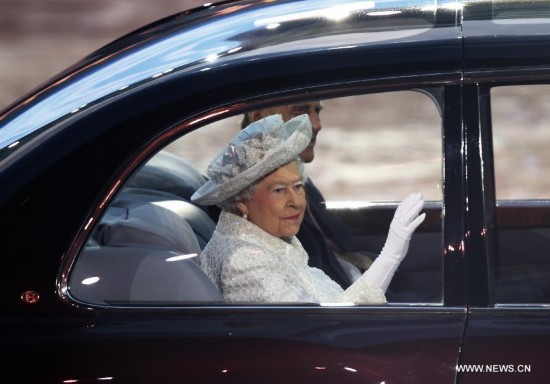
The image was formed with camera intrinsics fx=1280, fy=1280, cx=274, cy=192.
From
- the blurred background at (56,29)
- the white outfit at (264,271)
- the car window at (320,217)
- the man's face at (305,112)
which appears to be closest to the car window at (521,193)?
the car window at (320,217)

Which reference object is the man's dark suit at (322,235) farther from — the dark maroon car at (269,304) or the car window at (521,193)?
the car window at (521,193)

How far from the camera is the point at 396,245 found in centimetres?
273

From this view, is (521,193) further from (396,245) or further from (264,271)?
(264,271)

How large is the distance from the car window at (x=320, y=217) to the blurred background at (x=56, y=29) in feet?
21.1

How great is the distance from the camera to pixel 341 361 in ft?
7.95

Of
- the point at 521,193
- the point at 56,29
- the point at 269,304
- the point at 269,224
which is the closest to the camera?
the point at 269,304

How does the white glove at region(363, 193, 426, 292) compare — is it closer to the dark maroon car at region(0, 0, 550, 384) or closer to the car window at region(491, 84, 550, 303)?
the dark maroon car at region(0, 0, 550, 384)

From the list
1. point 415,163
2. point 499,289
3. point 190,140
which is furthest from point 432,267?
point 190,140

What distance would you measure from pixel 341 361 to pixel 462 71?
0.61 meters

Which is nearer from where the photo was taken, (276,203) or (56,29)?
(276,203)

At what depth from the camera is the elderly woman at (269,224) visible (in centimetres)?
270

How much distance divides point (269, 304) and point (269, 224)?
1.62ft

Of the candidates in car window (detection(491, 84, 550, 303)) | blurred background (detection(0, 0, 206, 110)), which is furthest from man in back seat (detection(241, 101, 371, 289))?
blurred background (detection(0, 0, 206, 110))

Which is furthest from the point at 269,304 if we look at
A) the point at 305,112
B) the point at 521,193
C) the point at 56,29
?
the point at 56,29
